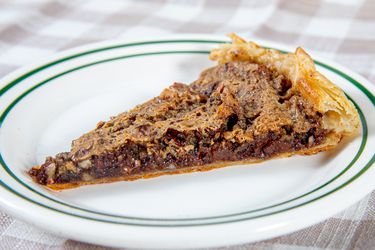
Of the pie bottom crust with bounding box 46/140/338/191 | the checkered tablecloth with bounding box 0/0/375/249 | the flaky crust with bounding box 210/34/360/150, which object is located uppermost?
the checkered tablecloth with bounding box 0/0/375/249

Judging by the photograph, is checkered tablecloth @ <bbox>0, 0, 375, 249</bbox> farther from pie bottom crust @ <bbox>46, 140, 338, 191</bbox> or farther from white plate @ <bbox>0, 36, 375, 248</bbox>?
pie bottom crust @ <bbox>46, 140, 338, 191</bbox>

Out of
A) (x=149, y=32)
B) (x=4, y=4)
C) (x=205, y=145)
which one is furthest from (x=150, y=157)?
(x=4, y=4)

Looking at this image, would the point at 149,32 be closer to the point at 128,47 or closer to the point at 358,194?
the point at 128,47

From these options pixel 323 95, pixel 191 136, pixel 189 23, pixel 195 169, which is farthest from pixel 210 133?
pixel 189 23

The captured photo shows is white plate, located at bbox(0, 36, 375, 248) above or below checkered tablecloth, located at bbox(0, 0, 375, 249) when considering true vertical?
below

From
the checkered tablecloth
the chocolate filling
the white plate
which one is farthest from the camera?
the checkered tablecloth

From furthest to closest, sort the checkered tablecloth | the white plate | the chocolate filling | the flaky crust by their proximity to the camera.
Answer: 1. the checkered tablecloth
2. the flaky crust
3. the chocolate filling
4. the white plate

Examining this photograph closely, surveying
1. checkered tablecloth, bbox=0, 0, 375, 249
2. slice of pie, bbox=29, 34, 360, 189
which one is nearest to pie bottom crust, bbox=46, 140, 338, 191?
slice of pie, bbox=29, 34, 360, 189
